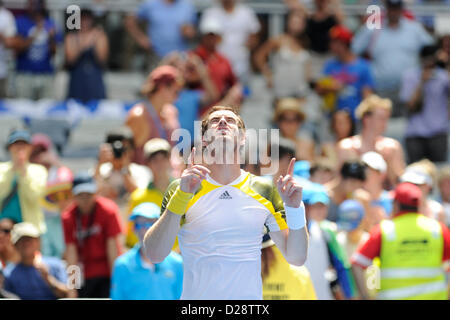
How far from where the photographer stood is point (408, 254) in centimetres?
700

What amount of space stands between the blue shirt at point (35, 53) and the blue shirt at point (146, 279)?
5461mm

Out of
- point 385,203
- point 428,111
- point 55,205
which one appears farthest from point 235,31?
point 385,203

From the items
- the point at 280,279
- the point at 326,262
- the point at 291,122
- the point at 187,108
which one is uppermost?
the point at 187,108

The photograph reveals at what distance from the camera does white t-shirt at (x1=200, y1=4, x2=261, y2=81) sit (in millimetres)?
11953

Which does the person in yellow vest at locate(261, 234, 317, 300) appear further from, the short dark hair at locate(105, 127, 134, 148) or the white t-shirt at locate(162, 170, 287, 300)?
the short dark hair at locate(105, 127, 134, 148)

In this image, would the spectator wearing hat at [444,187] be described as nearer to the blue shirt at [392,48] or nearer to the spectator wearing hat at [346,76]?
the spectator wearing hat at [346,76]

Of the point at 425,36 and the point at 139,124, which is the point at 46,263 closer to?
the point at 139,124

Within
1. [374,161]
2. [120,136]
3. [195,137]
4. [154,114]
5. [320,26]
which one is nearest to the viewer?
[374,161]

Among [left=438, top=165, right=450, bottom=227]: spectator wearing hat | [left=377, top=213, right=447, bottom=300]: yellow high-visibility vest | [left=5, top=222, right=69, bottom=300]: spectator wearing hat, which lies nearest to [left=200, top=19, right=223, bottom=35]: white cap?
[left=438, top=165, right=450, bottom=227]: spectator wearing hat

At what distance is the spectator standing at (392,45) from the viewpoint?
1166 centimetres

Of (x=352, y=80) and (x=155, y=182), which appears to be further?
(x=352, y=80)

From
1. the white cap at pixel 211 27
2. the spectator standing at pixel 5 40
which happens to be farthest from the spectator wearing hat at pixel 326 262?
the spectator standing at pixel 5 40

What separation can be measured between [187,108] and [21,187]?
246 centimetres

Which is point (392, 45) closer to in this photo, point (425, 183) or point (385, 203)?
point (385, 203)
